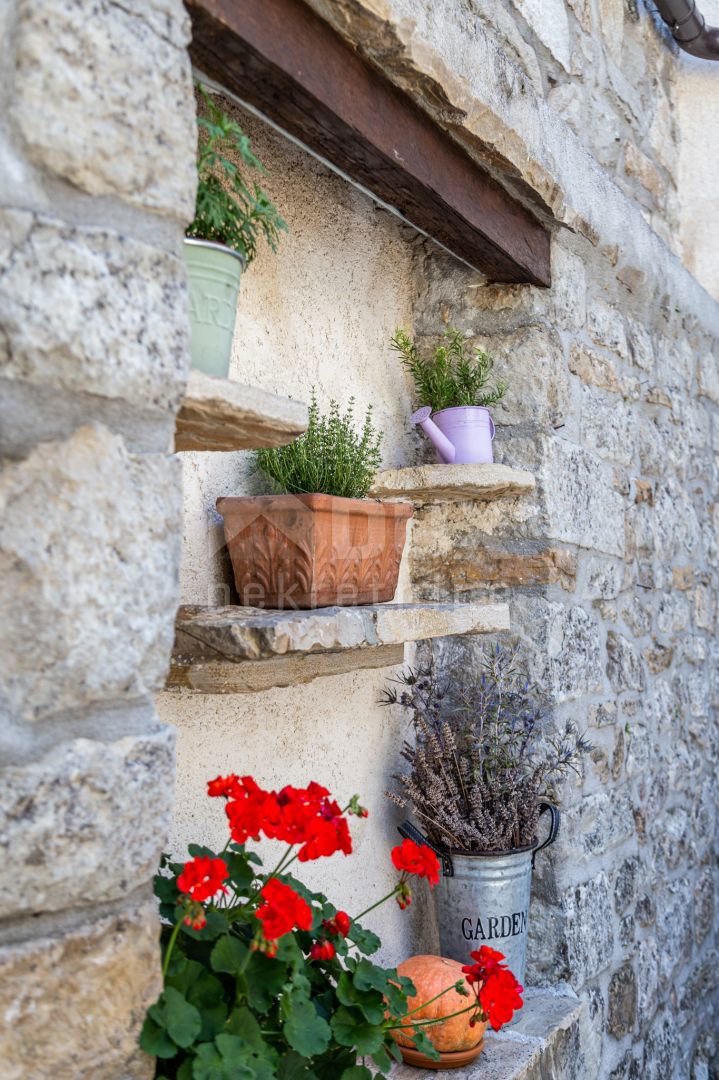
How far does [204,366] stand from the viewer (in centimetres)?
141

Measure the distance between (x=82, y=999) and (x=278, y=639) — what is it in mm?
621

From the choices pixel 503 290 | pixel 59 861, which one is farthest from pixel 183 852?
pixel 503 290

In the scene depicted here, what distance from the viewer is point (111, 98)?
3.21ft

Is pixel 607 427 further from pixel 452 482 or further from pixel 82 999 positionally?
pixel 82 999

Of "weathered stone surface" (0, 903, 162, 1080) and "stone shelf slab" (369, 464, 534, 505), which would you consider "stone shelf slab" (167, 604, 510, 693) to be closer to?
"stone shelf slab" (369, 464, 534, 505)

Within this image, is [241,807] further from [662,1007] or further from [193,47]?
[662,1007]

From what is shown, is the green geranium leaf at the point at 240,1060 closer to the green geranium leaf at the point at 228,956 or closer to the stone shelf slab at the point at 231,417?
the green geranium leaf at the point at 228,956

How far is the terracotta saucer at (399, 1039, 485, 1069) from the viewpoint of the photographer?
187 centimetres

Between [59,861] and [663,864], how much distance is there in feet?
8.24

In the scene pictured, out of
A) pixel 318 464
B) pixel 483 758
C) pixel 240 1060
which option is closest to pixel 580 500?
pixel 483 758

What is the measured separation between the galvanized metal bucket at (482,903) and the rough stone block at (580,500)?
760 mm

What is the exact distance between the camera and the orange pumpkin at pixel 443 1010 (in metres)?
1.86

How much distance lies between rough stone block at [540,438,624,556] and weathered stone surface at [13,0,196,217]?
4.81 ft

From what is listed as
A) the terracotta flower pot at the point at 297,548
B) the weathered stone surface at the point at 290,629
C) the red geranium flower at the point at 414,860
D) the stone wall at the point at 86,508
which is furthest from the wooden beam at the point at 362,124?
the red geranium flower at the point at 414,860
